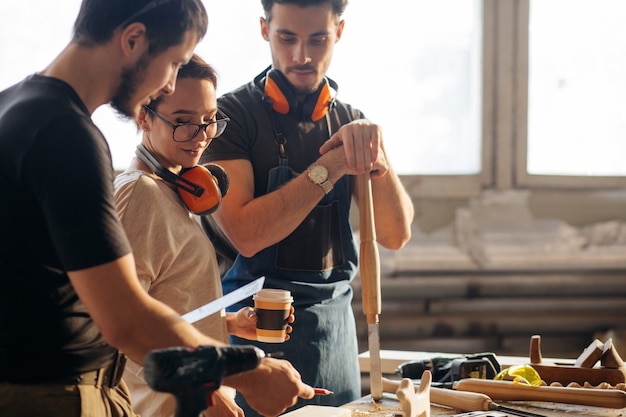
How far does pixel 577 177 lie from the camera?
430 centimetres

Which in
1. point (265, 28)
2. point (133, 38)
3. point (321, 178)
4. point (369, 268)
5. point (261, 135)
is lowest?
point (369, 268)

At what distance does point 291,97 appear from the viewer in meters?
2.56

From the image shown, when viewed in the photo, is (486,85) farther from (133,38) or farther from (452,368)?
(133,38)

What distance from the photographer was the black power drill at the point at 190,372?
1.17 metres

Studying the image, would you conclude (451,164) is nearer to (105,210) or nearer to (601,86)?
(601,86)

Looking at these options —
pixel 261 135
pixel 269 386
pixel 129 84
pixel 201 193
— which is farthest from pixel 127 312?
pixel 261 135

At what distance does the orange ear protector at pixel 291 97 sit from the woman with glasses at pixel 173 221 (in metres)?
0.43

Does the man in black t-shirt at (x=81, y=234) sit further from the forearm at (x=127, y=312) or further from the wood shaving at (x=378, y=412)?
the wood shaving at (x=378, y=412)

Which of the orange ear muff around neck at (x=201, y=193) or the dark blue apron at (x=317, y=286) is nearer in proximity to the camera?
the orange ear muff around neck at (x=201, y=193)

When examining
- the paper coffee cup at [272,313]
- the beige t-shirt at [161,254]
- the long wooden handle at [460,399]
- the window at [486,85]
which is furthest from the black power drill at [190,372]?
the window at [486,85]

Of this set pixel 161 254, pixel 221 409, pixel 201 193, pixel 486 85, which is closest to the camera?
pixel 221 409

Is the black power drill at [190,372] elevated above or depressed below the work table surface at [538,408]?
above

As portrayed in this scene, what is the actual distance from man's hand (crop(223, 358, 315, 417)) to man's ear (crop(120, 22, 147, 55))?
60cm

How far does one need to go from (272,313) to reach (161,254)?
0.33 m
